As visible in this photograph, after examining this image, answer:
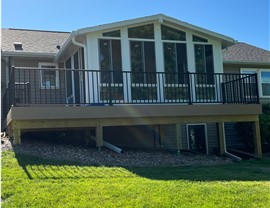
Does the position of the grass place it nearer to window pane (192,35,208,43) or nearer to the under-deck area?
the under-deck area

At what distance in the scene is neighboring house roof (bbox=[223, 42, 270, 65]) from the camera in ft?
54.3

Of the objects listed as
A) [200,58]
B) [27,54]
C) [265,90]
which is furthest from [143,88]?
[265,90]

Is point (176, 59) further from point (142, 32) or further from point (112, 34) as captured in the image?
point (112, 34)

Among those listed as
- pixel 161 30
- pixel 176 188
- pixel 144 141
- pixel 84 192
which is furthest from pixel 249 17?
pixel 84 192

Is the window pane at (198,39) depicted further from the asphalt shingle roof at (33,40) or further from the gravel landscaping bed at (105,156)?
the asphalt shingle roof at (33,40)

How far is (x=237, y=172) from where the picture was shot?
8633mm

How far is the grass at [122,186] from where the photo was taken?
569cm

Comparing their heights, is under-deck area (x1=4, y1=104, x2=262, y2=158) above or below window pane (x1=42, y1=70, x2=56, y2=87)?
below

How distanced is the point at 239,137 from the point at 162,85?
464cm

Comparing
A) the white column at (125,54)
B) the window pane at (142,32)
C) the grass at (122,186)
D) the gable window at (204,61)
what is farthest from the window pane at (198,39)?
the grass at (122,186)

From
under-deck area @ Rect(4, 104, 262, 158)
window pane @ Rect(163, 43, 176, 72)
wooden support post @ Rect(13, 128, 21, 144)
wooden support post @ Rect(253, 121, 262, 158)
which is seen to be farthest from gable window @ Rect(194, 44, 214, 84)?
wooden support post @ Rect(13, 128, 21, 144)

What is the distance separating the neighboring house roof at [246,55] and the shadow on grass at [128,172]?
8376 mm

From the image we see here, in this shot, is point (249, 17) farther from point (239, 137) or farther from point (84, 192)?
point (84, 192)

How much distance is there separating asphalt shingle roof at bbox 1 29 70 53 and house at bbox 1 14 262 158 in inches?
11.6
